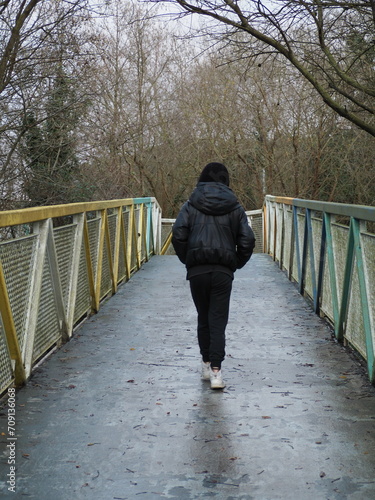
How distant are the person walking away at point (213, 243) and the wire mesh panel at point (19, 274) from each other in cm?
102

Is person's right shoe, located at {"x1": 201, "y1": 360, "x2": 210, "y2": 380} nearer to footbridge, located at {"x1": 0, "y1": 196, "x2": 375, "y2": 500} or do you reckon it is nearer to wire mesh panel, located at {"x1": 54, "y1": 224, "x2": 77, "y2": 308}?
footbridge, located at {"x1": 0, "y1": 196, "x2": 375, "y2": 500}

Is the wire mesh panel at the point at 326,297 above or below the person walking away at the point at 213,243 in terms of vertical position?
below

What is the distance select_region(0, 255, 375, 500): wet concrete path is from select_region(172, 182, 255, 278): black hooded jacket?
0.86 m

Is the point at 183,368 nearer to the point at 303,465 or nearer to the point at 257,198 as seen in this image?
the point at 303,465

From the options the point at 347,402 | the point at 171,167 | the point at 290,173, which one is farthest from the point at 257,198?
the point at 347,402

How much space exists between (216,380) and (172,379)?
0.41m

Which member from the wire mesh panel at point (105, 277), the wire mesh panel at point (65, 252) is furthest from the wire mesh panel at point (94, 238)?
the wire mesh panel at point (65, 252)

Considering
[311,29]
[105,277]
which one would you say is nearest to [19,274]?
[105,277]

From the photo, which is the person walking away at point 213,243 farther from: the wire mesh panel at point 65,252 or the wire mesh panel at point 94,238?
the wire mesh panel at point 94,238

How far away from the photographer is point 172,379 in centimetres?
497

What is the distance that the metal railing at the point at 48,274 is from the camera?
14.8ft

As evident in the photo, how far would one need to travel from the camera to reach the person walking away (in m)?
4.78

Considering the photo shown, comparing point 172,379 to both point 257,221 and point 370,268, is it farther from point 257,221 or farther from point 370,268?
point 257,221

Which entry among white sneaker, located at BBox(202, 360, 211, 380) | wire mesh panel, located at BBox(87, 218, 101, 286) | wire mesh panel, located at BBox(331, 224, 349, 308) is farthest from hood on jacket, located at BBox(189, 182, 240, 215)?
wire mesh panel, located at BBox(87, 218, 101, 286)
